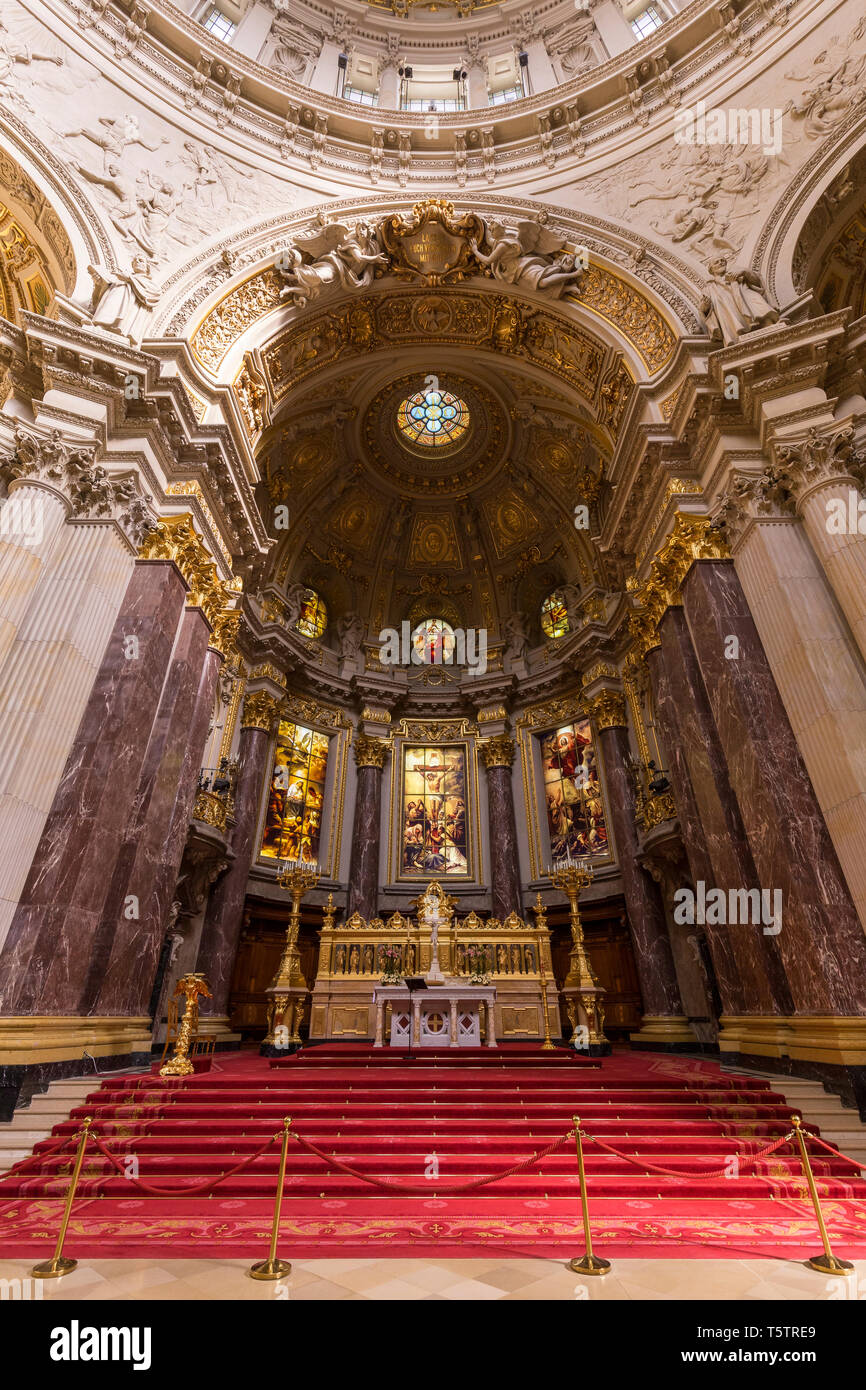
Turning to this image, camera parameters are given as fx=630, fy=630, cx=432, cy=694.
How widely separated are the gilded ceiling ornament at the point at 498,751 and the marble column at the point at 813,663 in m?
11.1

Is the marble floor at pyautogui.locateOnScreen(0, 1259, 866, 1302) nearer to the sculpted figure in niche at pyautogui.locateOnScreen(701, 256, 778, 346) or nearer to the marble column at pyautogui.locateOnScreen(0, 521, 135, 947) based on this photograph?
the marble column at pyautogui.locateOnScreen(0, 521, 135, 947)

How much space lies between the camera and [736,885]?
8.92 metres

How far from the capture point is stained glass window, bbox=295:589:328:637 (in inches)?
823

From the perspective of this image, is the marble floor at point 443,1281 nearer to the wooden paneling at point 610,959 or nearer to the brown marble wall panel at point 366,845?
the wooden paneling at point 610,959

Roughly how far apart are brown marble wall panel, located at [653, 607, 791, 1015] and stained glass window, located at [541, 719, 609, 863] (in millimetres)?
6032

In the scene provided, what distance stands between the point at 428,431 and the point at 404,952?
16457 millimetres

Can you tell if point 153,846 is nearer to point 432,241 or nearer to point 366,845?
point 366,845

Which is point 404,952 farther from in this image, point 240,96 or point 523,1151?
point 240,96

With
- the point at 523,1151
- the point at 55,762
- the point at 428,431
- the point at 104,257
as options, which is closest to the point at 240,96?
→ the point at 104,257

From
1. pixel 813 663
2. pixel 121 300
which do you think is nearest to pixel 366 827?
pixel 813 663

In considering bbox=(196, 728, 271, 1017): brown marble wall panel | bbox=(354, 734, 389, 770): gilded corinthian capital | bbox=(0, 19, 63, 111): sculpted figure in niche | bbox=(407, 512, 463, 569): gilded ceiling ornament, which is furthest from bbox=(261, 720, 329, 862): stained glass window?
bbox=(0, 19, 63, 111): sculpted figure in niche

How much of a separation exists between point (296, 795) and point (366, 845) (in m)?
2.53

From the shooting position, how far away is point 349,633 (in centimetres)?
2167

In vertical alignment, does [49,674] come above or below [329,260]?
below
